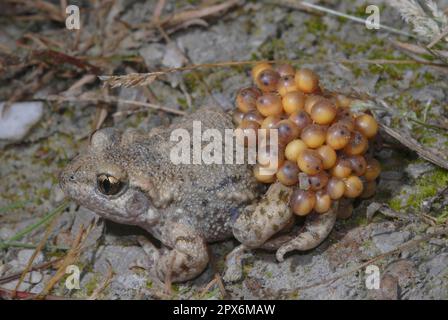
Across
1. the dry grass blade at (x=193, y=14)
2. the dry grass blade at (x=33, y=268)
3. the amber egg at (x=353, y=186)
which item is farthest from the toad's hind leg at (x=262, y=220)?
the dry grass blade at (x=193, y=14)

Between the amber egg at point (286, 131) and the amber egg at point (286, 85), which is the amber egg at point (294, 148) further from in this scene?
the amber egg at point (286, 85)

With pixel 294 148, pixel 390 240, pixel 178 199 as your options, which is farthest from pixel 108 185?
pixel 390 240

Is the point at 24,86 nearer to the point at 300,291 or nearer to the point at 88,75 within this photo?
the point at 88,75

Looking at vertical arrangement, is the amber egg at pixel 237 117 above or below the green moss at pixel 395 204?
above

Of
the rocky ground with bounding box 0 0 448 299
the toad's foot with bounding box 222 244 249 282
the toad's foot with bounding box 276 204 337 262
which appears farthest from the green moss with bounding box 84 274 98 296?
the toad's foot with bounding box 276 204 337 262

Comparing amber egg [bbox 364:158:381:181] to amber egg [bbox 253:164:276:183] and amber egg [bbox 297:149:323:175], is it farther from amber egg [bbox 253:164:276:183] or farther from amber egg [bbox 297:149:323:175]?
amber egg [bbox 253:164:276:183]
